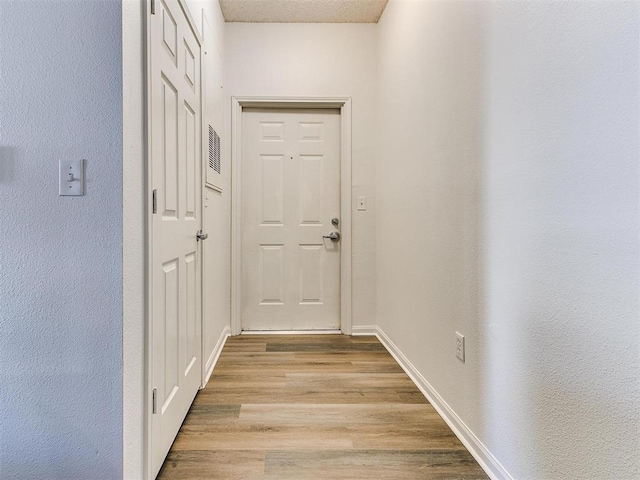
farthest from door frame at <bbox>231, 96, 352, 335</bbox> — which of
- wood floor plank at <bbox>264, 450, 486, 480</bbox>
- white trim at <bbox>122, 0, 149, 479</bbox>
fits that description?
white trim at <bbox>122, 0, 149, 479</bbox>

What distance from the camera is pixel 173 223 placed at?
142cm

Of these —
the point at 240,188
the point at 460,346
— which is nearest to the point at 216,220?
the point at 240,188

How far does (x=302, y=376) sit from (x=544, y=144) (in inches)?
66.0

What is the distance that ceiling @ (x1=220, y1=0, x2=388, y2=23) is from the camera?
257 centimetres

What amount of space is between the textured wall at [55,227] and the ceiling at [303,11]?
76.6 inches

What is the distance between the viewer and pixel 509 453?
1.18 metres

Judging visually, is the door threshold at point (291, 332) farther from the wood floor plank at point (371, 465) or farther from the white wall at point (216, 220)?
the wood floor plank at point (371, 465)

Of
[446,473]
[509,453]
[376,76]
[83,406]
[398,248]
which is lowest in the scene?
[446,473]

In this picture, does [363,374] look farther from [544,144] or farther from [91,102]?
[91,102]

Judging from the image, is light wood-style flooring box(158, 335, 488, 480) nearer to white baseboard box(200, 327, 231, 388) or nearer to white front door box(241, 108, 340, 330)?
white baseboard box(200, 327, 231, 388)

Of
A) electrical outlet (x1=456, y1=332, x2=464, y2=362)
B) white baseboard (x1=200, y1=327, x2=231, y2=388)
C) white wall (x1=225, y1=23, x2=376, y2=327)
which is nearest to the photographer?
electrical outlet (x1=456, y1=332, x2=464, y2=362)

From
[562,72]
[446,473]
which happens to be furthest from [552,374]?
[562,72]

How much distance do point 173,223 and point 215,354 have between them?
47.4 inches

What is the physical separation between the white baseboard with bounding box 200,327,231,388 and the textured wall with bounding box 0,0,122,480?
998 mm
